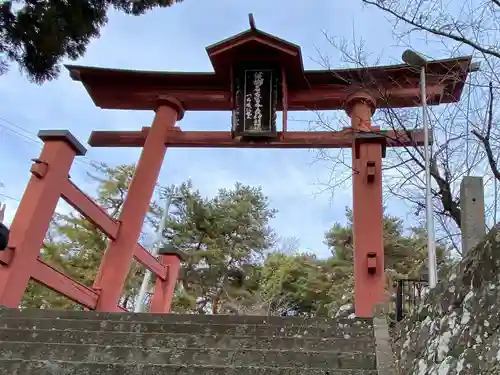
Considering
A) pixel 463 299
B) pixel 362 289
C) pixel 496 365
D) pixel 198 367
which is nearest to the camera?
pixel 496 365

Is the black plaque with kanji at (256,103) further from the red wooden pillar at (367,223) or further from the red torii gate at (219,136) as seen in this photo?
the red wooden pillar at (367,223)

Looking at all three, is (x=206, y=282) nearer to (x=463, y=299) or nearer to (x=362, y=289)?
(x=362, y=289)

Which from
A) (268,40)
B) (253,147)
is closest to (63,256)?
(253,147)

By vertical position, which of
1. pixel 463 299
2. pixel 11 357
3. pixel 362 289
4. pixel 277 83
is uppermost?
pixel 277 83

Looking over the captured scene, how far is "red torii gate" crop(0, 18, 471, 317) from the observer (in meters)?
6.69

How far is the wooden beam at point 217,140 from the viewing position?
846 centimetres

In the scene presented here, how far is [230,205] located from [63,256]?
6950 mm

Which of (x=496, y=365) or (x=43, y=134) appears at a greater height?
(x=43, y=134)

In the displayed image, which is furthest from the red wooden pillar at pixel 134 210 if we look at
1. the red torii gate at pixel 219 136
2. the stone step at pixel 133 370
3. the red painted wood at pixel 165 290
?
the stone step at pixel 133 370

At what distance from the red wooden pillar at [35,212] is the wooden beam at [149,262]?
234 cm

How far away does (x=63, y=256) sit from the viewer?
15.4m

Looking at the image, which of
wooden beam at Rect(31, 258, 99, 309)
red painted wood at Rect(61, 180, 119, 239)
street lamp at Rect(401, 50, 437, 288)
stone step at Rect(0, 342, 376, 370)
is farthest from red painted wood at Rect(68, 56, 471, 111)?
stone step at Rect(0, 342, 376, 370)

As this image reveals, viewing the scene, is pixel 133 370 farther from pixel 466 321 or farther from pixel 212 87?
pixel 212 87

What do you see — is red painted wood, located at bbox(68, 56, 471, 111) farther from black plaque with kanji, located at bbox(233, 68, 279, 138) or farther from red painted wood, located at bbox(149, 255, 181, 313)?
red painted wood, located at bbox(149, 255, 181, 313)
